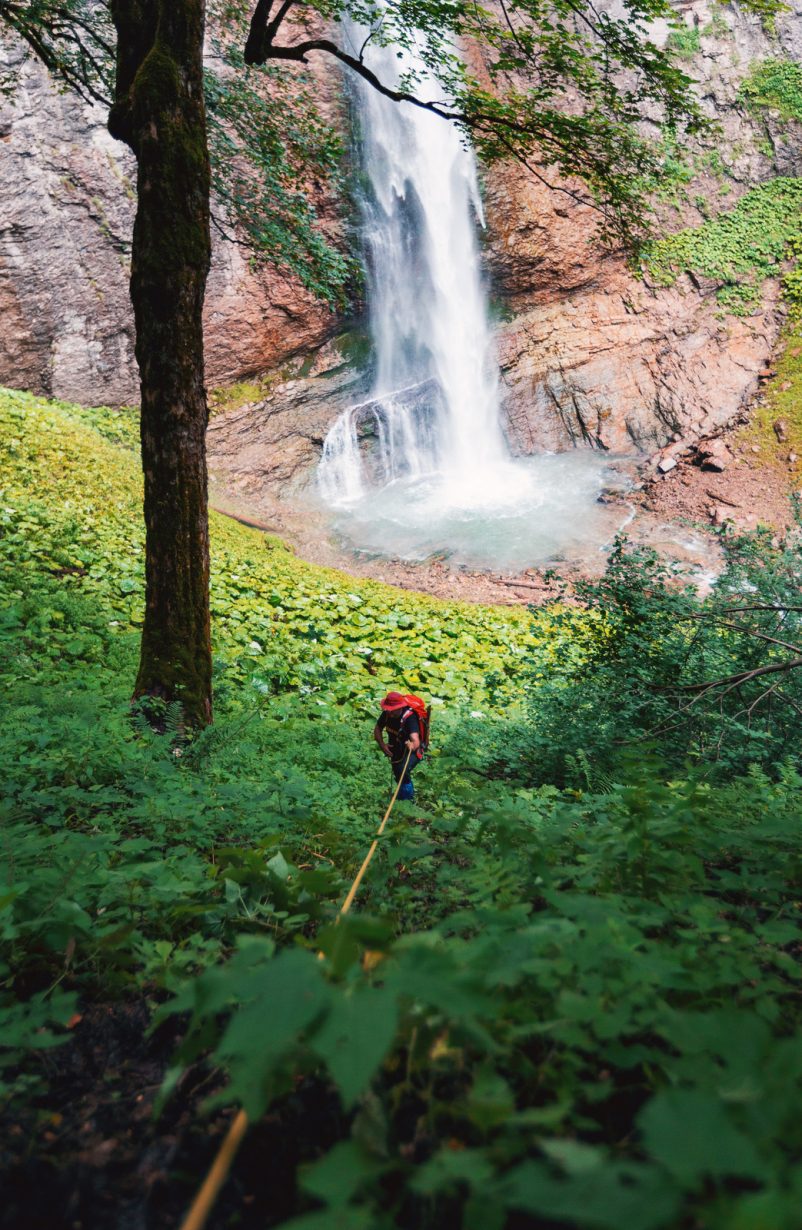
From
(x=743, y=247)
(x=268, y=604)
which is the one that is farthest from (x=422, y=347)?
(x=268, y=604)

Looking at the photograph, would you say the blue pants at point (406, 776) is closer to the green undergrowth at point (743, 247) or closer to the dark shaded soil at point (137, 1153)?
the dark shaded soil at point (137, 1153)

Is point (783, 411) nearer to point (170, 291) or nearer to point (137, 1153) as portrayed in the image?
point (170, 291)

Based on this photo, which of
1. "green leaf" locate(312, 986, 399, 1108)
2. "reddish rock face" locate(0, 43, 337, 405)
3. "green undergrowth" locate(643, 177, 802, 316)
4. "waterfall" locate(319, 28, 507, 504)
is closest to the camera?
"green leaf" locate(312, 986, 399, 1108)

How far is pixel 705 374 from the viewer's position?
17578 mm

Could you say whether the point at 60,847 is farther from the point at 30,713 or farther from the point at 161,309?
the point at 161,309

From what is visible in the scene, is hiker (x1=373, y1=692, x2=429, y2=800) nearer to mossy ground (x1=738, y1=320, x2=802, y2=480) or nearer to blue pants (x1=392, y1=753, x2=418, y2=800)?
blue pants (x1=392, y1=753, x2=418, y2=800)

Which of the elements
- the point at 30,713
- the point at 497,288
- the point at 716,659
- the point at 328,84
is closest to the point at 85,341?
the point at 328,84

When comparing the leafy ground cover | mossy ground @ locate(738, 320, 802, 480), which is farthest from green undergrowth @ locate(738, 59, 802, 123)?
the leafy ground cover

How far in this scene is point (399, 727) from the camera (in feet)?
15.0

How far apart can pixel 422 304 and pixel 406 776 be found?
1889cm

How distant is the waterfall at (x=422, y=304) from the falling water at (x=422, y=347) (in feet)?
0.10

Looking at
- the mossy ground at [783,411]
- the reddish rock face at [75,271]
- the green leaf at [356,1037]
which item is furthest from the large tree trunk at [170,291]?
the mossy ground at [783,411]

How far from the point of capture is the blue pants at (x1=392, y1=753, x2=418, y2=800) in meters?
4.19

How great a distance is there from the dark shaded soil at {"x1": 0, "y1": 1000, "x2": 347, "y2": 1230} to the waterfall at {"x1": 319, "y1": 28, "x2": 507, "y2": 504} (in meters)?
17.8
